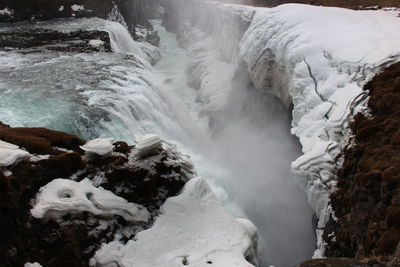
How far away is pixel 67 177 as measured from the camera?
8.30 metres

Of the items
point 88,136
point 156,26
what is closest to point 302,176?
point 88,136

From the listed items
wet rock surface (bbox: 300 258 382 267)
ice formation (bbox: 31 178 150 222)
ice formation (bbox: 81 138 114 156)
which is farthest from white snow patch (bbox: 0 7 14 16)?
wet rock surface (bbox: 300 258 382 267)

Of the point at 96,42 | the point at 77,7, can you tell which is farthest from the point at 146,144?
the point at 77,7

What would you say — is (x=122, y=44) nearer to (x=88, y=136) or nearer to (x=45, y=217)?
(x=88, y=136)

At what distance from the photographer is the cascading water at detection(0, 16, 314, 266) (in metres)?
15.0

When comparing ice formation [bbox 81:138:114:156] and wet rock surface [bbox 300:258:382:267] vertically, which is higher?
wet rock surface [bbox 300:258:382:267]

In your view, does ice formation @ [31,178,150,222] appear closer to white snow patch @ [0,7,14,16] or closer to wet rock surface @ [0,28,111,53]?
wet rock surface @ [0,28,111,53]

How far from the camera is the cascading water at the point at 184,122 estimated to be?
15.0 metres

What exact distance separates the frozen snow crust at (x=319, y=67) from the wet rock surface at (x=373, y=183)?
51 cm

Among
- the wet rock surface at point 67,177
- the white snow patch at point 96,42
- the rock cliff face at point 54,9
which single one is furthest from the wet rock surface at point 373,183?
the rock cliff face at point 54,9

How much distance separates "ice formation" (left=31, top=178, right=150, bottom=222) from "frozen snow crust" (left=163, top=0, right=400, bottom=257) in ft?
18.0

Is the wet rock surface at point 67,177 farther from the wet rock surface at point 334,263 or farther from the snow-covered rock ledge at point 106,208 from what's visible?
the wet rock surface at point 334,263

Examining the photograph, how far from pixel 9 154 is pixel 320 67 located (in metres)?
11.7

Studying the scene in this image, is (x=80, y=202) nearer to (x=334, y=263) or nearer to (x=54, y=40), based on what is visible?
(x=334, y=263)
